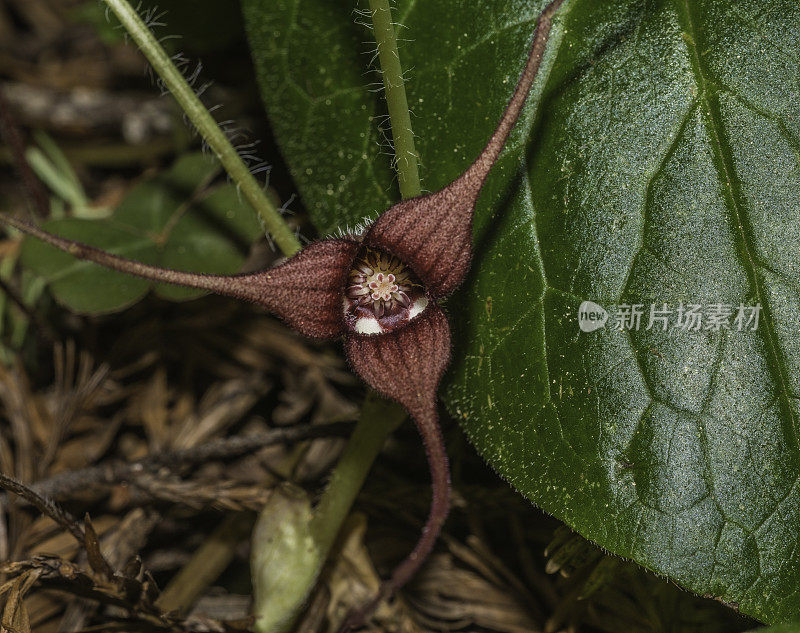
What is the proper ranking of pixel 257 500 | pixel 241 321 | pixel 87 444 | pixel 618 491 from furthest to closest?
1. pixel 241 321
2. pixel 87 444
3. pixel 257 500
4. pixel 618 491

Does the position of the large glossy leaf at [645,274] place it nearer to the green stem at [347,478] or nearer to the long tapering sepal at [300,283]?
the green stem at [347,478]

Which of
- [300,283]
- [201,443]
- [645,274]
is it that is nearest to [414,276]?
[300,283]

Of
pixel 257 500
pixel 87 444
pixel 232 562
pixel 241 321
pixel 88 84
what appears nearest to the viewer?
pixel 257 500

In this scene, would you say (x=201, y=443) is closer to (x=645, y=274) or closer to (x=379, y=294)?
(x=379, y=294)

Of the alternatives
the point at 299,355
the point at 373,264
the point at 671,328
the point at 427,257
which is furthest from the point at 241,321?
the point at 671,328

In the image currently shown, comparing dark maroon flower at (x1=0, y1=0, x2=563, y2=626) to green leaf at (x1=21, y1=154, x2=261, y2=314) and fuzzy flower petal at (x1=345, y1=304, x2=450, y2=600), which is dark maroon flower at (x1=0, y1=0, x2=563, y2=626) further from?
green leaf at (x1=21, y1=154, x2=261, y2=314)

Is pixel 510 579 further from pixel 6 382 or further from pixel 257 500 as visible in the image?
pixel 6 382

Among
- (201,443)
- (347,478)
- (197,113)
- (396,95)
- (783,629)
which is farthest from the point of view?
(201,443)

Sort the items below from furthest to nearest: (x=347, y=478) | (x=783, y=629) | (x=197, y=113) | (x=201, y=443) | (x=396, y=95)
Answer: (x=201, y=443), (x=347, y=478), (x=197, y=113), (x=396, y=95), (x=783, y=629)
